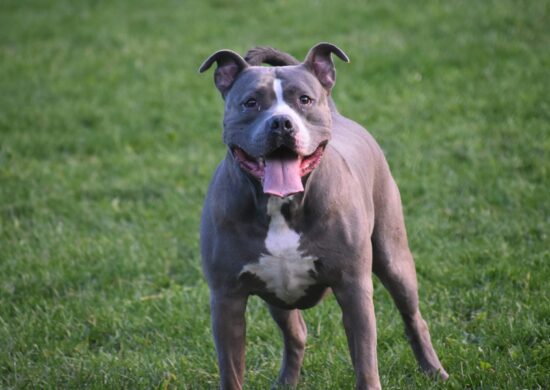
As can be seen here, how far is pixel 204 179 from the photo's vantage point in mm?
8367

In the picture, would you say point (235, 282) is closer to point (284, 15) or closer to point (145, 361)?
point (145, 361)

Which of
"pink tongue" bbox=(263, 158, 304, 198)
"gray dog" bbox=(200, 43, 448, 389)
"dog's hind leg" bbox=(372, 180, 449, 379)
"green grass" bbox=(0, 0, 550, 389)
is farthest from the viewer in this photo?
"green grass" bbox=(0, 0, 550, 389)

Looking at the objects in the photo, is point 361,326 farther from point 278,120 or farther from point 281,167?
point 278,120

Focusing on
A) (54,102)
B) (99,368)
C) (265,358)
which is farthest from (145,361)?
(54,102)

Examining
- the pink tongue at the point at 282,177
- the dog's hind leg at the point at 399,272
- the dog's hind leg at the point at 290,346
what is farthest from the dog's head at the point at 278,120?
the dog's hind leg at the point at 290,346

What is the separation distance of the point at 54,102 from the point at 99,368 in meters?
6.00

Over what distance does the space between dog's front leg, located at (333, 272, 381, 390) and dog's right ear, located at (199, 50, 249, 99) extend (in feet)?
3.92

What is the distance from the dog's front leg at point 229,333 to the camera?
14.3ft

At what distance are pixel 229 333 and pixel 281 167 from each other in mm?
880

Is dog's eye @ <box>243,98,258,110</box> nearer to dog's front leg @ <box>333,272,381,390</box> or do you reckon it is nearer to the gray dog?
the gray dog

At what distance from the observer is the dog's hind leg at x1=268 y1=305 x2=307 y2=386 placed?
16.7 feet

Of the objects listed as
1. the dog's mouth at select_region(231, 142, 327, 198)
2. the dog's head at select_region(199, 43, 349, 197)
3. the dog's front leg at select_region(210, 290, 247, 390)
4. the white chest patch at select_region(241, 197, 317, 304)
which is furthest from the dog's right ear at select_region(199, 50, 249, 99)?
the dog's front leg at select_region(210, 290, 247, 390)

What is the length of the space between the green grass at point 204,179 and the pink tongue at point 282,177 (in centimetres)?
139

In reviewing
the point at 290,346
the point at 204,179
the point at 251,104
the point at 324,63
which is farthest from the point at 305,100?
the point at 204,179
